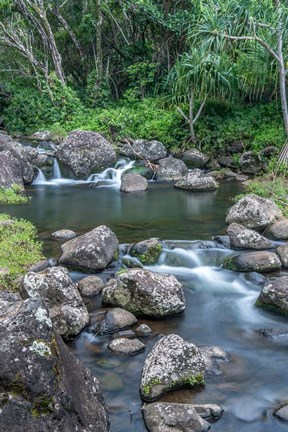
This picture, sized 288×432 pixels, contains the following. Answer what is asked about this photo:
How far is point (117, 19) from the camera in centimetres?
2034

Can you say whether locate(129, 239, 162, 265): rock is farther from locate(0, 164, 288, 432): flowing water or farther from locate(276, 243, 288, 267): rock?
locate(276, 243, 288, 267): rock

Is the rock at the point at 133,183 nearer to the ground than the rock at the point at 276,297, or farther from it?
nearer to the ground

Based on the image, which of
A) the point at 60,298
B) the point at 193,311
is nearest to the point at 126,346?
the point at 60,298

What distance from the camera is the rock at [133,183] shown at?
12.6 metres

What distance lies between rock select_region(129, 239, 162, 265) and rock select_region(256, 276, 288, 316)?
2.02 m

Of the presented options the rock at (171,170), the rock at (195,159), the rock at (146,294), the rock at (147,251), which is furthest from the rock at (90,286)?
the rock at (195,159)

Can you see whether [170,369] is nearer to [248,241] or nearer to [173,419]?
[173,419]

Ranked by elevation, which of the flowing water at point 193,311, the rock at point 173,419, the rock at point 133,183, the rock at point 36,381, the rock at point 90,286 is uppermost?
the rock at point 36,381

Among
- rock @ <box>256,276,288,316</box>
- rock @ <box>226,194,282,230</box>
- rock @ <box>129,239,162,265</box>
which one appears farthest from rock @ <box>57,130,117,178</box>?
rock @ <box>256,276,288,316</box>

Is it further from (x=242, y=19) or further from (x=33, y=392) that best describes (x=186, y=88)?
(x=33, y=392)

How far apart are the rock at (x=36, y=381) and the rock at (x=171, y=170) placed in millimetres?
10610

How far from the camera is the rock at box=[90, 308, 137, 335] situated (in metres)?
5.49

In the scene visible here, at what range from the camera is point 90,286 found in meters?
6.45

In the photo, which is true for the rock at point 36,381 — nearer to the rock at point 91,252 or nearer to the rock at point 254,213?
the rock at point 91,252
